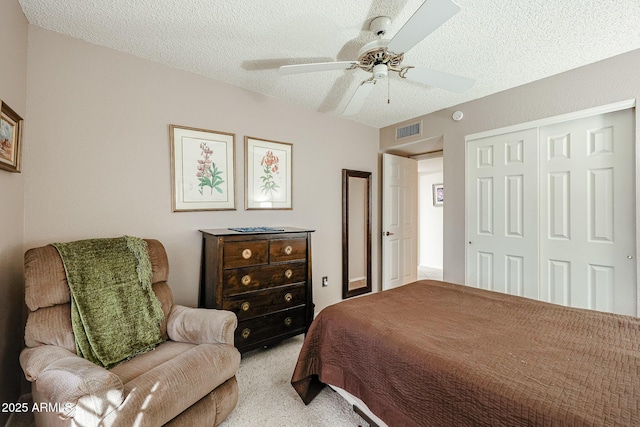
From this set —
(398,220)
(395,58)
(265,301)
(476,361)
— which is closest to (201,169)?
(265,301)

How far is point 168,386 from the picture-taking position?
49.5 inches

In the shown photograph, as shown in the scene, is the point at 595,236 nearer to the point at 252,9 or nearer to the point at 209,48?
the point at 252,9

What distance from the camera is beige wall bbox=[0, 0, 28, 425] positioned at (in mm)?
1472

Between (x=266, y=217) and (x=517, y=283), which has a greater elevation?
(x=266, y=217)

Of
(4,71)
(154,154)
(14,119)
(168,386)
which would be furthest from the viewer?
(154,154)

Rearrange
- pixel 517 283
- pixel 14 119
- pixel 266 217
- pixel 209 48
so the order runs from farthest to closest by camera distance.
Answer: pixel 266 217 < pixel 517 283 < pixel 209 48 < pixel 14 119

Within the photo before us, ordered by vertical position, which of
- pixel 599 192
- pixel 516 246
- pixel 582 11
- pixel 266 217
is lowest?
pixel 516 246

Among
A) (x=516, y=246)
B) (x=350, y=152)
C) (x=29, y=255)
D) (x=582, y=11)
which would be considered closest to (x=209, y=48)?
(x=29, y=255)

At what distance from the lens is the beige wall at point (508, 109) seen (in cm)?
215

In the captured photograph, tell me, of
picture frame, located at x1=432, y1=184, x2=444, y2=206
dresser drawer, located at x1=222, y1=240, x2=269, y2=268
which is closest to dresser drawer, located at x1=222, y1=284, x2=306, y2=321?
dresser drawer, located at x1=222, y1=240, x2=269, y2=268

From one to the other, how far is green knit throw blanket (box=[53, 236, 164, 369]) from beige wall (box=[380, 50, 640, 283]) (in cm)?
306

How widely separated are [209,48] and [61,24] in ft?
3.03

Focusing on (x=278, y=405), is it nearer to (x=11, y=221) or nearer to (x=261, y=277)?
(x=261, y=277)

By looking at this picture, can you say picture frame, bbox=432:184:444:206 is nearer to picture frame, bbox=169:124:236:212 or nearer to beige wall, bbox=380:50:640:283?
beige wall, bbox=380:50:640:283
